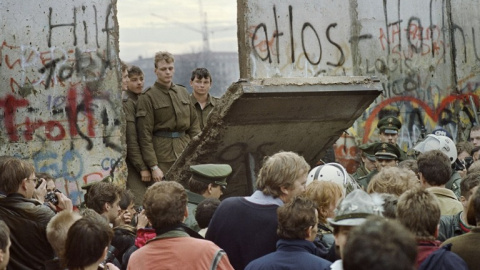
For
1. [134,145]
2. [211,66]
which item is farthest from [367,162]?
[211,66]

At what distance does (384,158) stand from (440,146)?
59 centimetres

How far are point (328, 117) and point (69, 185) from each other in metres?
3.33

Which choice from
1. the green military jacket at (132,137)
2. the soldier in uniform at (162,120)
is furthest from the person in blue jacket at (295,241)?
the green military jacket at (132,137)

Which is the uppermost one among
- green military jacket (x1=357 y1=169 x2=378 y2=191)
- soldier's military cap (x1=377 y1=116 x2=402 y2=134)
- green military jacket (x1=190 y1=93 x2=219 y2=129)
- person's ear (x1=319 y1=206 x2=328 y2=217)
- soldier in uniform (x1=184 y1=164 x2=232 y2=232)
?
green military jacket (x1=190 y1=93 x2=219 y2=129)

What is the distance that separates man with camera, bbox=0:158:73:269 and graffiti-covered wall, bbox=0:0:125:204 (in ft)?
12.2

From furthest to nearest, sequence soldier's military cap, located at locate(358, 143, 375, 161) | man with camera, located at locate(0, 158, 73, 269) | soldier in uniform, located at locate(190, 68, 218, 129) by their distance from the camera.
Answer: soldier in uniform, located at locate(190, 68, 218, 129), soldier's military cap, located at locate(358, 143, 375, 161), man with camera, located at locate(0, 158, 73, 269)

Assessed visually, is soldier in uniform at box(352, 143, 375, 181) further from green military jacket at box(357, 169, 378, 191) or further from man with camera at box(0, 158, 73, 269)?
man with camera at box(0, 158, 73, 269)

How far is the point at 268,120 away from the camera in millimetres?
9062

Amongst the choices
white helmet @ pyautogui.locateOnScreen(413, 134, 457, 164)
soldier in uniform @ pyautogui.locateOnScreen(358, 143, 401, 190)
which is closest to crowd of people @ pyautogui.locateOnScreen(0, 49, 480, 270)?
white helmet @ pyautogui.locateOnScreen(413, 134, 457, 164)

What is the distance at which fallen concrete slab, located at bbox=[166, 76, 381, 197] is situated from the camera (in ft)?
28.3

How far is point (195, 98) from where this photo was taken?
38.2 feet

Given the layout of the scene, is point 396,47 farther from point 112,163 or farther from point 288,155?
point 288,155

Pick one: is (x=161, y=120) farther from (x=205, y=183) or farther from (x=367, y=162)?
(x=205, y=183)

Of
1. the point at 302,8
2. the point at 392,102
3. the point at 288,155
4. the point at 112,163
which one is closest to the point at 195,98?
the point at 112,163
